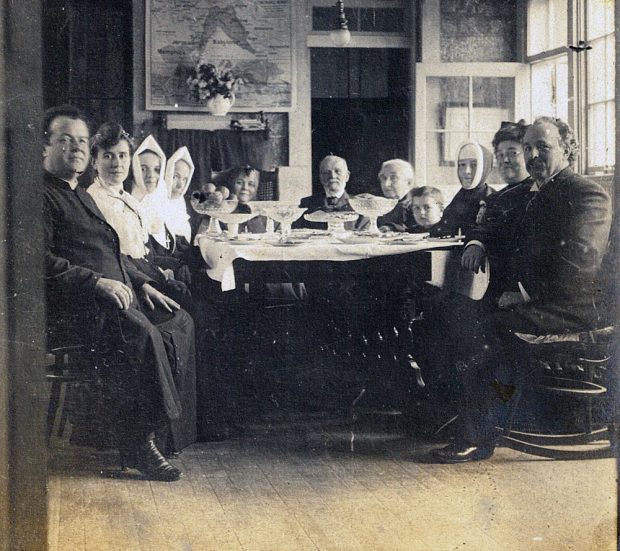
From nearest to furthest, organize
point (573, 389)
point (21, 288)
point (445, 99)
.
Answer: point (21, 288) → point (445, 99) → point (573, 389)

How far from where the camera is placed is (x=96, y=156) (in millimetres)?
3271

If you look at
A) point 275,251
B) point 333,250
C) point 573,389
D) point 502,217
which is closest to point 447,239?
point 502,217

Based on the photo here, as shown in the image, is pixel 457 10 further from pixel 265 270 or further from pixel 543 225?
pixel 265 270

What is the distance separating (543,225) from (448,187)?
0.42 m

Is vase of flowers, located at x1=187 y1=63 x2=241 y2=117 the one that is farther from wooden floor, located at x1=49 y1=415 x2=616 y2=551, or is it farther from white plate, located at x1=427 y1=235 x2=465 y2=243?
wooden floor, located at x1=49 y1=415 x2=616 y2=551

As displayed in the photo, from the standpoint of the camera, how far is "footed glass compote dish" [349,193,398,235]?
345cm

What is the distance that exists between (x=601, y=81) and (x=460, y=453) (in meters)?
1.58

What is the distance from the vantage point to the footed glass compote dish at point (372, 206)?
3.45m

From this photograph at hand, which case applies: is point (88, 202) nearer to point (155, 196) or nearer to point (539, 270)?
point (155, 196)

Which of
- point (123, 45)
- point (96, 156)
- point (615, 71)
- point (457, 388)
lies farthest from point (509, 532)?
point (123, 45)

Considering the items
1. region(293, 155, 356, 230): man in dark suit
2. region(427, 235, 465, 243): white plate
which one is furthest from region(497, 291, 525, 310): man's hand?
region(293, 155, 356, 230): man in dark suit

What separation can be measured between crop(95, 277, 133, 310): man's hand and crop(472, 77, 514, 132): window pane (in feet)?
4.83

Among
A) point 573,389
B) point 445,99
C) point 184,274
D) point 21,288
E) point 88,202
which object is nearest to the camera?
point 21,288

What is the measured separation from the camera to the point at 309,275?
3.45 m
